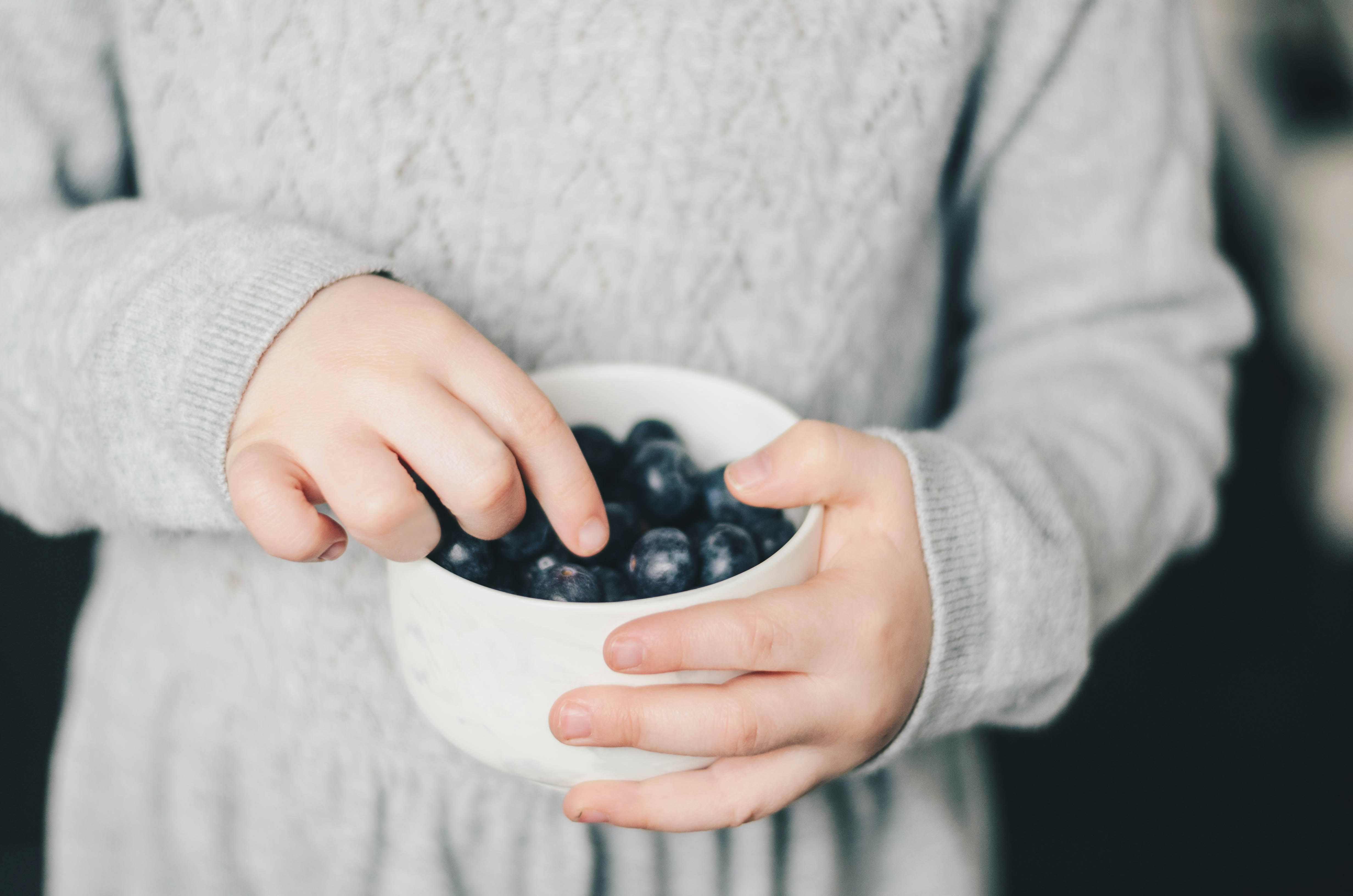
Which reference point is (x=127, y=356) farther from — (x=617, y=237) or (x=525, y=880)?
(x=525, y=880)

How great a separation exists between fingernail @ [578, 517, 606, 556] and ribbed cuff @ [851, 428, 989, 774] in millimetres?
167

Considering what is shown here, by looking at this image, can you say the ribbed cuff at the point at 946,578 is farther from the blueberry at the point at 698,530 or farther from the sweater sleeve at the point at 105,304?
the sweater sleeve at the point at 105,304

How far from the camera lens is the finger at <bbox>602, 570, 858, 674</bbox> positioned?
13.8 inches

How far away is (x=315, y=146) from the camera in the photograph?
1.60 feet

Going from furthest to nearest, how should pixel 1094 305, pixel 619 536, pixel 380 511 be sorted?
pixel 1094 305, pixel 619 536, pixel 380 511

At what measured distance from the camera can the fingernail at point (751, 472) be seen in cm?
41

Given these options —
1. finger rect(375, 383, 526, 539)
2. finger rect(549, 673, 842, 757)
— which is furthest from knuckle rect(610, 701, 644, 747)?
finger rect(375, 383, 526, 539)

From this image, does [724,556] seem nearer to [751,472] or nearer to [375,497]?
[751,472]

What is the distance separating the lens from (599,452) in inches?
18.9

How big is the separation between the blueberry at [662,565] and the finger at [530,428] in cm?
→ 3

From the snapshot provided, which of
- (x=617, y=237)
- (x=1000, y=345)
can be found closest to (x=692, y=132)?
(x=617, y=237)

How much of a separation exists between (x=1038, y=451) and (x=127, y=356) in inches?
21.0

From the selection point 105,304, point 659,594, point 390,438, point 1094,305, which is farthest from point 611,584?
point 1094,305

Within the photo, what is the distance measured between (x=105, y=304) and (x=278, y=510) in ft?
0.64
